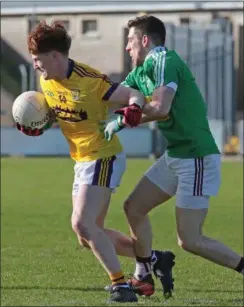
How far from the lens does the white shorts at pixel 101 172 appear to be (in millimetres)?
7590

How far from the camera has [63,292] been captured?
821 centimetres

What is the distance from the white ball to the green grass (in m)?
1.41

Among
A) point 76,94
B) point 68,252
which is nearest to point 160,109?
point 76,94

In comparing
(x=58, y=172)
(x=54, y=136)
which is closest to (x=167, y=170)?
(x=58, y=172)

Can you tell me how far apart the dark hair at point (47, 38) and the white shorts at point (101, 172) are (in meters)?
0.91

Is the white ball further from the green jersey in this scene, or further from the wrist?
the green jersey

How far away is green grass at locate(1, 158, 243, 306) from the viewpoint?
26.2 feet

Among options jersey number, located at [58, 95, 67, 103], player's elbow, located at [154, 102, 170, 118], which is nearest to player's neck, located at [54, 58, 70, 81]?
jersey number, located at [58, 95, 67, 103]

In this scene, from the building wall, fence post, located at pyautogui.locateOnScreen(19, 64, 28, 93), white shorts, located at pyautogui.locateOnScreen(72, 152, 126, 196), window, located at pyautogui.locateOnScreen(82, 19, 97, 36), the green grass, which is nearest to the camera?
white shorts, located at pyautogui.locateOnScreen(72, 152, 126, 196)

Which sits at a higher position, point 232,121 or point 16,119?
point 16,119

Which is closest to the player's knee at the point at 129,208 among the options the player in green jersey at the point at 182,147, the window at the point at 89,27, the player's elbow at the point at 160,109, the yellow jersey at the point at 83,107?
the player in green jersey at the point at 182,147

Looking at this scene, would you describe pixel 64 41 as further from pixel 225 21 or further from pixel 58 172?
pixel 225 21

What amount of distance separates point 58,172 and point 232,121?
1996cm

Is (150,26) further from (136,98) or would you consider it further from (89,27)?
(89,27)
